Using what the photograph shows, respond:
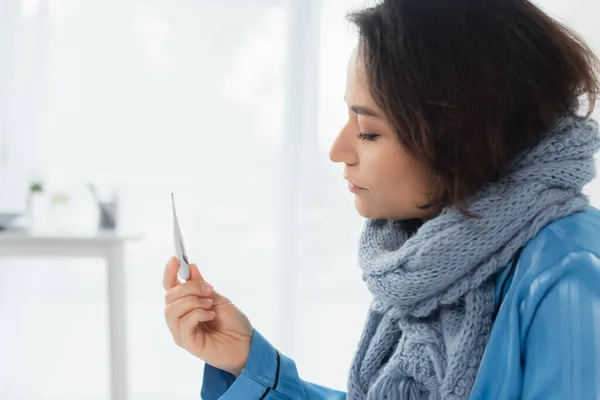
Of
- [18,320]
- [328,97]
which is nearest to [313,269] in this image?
[328,97]

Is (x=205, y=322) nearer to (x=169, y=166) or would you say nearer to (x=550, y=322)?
(x=550, y=322)

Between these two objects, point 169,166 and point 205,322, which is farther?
point 169,166

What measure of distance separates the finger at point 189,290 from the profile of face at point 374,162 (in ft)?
0.81

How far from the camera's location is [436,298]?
2.39 feet

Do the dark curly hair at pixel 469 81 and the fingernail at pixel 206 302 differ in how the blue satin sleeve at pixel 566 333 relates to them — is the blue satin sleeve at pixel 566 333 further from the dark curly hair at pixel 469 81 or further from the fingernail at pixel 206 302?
the fingernail at pixel 206 302

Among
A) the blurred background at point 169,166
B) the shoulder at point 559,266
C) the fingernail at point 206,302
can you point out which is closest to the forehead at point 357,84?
the shoulder at point 559,266

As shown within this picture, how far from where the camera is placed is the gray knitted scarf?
0.68m

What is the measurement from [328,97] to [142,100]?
2.65 feet

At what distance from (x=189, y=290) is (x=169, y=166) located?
1984 millimetres

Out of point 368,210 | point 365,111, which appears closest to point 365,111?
point 365,111

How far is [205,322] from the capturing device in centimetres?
93

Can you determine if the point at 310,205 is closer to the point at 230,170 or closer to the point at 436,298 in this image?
the point at 230,170

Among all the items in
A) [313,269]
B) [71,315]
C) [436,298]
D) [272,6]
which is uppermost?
[272,6]

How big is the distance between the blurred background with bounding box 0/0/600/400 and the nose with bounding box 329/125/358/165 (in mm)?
2036
